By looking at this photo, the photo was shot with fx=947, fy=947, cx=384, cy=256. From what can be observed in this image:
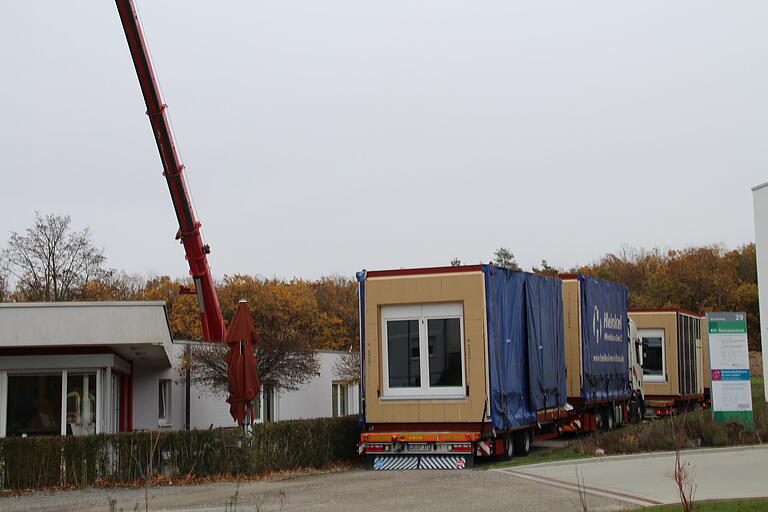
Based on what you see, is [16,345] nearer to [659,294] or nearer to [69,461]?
[69,461]

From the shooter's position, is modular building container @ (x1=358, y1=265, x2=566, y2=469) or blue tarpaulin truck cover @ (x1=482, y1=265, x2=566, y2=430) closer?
modular building container @ (x1=358, y1=265, x2=566, y2=469)

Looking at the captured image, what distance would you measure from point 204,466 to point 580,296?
922cm

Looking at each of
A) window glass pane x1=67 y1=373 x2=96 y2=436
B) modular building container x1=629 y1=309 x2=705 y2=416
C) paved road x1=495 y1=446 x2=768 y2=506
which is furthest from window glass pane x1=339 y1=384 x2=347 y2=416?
paved road x1=495 y1=446 x2=768 y2=506

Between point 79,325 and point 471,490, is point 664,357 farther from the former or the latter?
point 471,490

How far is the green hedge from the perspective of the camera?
15.0 metres

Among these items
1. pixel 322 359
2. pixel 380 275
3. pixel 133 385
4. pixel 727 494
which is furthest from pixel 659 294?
pixel 727 494

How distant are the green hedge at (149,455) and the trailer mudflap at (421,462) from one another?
1.20 m

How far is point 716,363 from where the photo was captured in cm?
1833

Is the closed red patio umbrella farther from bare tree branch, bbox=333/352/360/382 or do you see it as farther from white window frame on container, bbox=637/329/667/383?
bare tree branch, bbox=333/352/360/382

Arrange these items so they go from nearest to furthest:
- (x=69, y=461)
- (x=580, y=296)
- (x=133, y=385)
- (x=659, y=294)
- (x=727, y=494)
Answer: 1. (x=727, y=494)
2. (x=69, y=461)
3. (x=580, y=296)
4. (x=133, y=385)
5. (x=659, y=294)

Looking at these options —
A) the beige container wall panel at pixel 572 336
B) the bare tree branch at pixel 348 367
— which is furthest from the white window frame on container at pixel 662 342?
the bare tree branch at pixel 348 367

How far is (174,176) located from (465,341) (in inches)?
503

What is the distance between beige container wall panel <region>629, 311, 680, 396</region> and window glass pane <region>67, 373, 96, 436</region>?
16.1 m

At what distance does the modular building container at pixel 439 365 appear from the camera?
Answer: 51.5 ft
